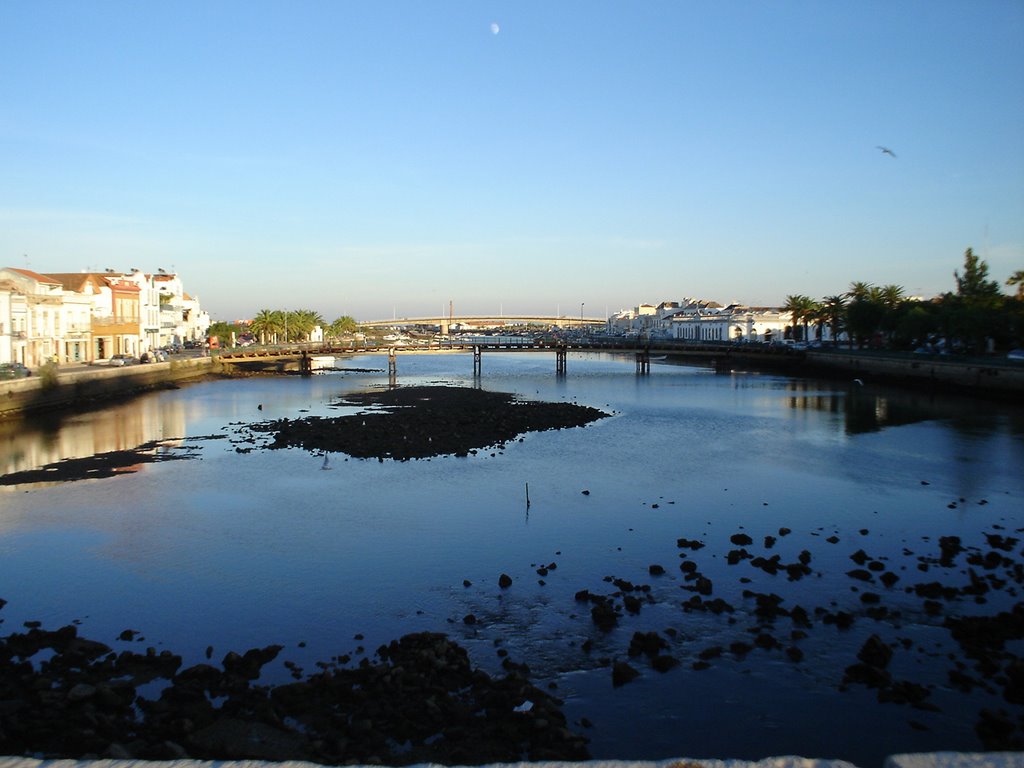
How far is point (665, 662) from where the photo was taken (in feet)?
44.1

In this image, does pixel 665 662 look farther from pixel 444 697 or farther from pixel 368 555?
pixel 368 555

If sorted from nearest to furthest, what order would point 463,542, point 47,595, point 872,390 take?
point 47,595
point 463,542
point 872,390

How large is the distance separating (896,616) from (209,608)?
13443 millimetres

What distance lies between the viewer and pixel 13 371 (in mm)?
47250

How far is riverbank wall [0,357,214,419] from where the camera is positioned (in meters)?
45.0

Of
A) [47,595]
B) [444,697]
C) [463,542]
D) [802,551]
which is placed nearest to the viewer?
[444,697]

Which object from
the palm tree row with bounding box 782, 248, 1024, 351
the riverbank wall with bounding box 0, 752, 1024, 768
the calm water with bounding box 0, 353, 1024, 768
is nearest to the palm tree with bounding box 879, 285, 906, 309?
the palm tree row with bounding box 782, 248, 1024, 351

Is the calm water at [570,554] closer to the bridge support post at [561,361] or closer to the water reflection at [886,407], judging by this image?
the water reflection at [886,407]

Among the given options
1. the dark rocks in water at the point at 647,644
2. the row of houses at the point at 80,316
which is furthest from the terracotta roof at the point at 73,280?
the dark rocks in water at the point at 647,644

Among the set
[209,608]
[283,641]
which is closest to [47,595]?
[209,608]

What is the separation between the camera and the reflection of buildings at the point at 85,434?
34188mm

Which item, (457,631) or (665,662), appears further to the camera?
(457,631)

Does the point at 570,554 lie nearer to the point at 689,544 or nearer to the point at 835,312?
the point at 689,544

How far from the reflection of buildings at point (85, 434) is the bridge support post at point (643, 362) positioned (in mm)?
A: 54500
